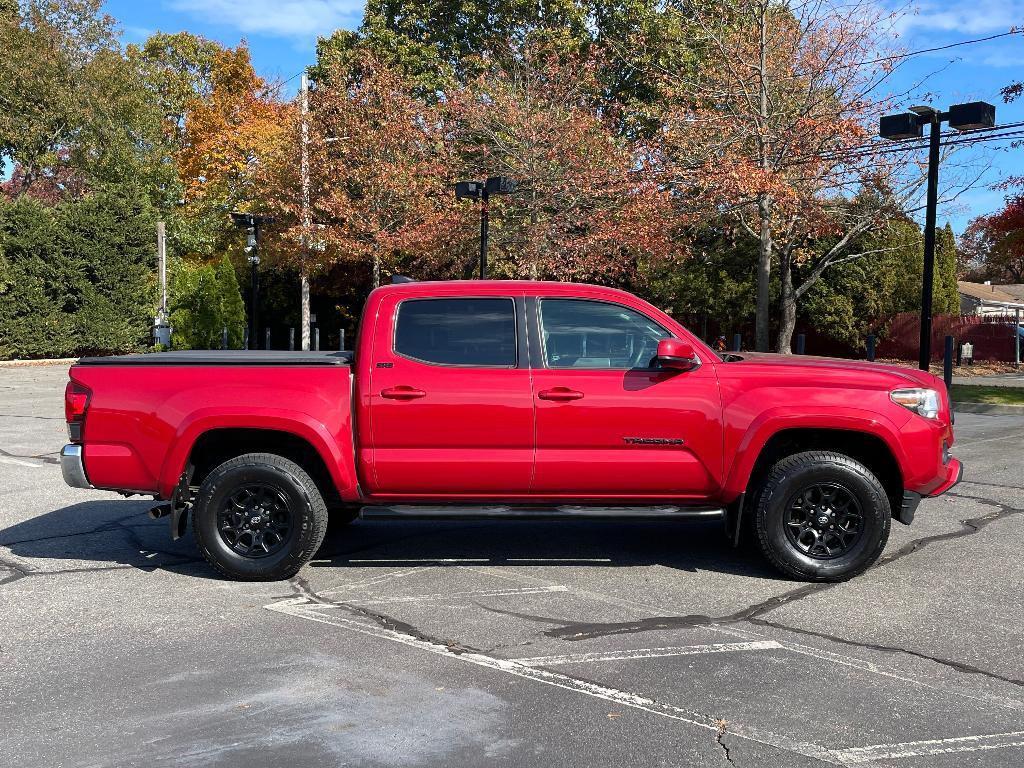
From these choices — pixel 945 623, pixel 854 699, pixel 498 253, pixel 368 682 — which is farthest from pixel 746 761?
pixel 498 253

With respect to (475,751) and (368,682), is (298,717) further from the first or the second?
(475,751)

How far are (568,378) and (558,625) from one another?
162 cm

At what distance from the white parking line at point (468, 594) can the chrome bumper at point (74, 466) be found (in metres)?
2.03

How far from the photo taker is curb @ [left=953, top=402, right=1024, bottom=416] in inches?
707

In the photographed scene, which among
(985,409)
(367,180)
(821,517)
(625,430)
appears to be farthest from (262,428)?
(367,180)

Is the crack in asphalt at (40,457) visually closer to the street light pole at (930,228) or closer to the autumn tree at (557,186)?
the street light pole at (930,228)

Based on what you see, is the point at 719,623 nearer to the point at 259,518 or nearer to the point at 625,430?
the point at 625,430

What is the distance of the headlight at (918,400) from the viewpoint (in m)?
6.21

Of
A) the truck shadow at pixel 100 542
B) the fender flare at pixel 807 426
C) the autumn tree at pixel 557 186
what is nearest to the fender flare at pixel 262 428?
the truck shadow at pixel 100 542

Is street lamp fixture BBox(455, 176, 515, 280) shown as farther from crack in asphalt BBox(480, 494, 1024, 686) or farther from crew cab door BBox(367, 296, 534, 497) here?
crack in asphalt BBox(480, 494, 1024, 686)

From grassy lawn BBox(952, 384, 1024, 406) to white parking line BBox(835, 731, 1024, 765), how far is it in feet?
53.1

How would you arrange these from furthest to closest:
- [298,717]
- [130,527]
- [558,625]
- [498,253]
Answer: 1. [498,253]
2. [130,527]
3. [558,625]
4. [298,717]

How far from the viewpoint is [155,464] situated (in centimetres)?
629

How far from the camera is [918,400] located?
6234 mm
